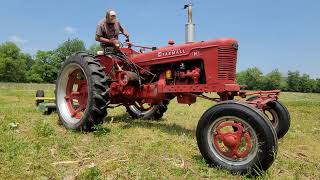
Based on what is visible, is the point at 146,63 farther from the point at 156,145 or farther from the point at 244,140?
the point at 244,140

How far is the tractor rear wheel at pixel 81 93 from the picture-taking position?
664 centimetres

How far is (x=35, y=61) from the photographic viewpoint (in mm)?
102750

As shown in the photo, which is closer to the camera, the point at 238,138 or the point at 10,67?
the point at 238,138

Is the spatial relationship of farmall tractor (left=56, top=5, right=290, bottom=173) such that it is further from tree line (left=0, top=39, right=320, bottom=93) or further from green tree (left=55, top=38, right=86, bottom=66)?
green tree (left=55, top=38, right=86, bottom=66)

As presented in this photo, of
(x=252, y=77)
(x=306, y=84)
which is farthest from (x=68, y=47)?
(x=306, y=84)

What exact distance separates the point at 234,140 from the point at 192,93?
2.14 meters

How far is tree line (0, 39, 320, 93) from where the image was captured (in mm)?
86444

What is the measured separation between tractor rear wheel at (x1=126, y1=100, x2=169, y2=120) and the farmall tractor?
3cm

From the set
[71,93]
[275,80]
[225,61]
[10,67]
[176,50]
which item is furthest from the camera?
[275,80]

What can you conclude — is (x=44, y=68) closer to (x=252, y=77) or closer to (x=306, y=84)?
(x=252, y=77)

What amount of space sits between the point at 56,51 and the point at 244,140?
98.0 meters

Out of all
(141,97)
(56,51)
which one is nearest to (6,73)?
(56,51)

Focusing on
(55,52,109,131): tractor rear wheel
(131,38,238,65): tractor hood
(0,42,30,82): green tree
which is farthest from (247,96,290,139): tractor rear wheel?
(0,42,30,82): green tree

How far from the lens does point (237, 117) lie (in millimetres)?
4559
